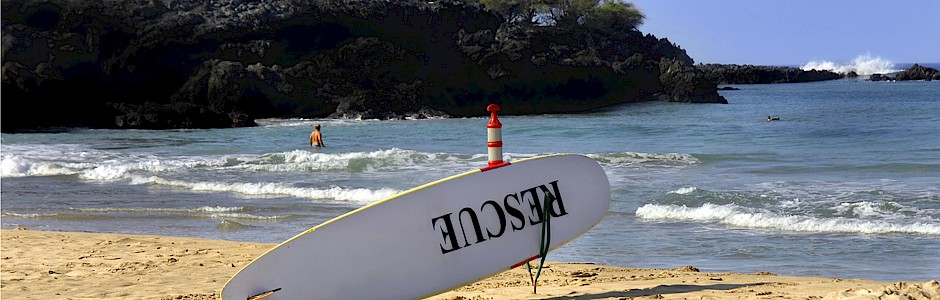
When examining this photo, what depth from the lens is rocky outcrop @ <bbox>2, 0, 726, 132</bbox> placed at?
29688 millimetres

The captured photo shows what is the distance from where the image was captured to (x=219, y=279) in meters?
6.54

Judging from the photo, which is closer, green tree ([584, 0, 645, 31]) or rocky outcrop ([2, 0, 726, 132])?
rocky outcrop ([2, 0, 726, 132])

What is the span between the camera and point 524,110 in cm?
3688

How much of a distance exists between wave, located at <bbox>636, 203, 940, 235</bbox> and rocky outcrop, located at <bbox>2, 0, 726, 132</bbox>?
68.4 feet

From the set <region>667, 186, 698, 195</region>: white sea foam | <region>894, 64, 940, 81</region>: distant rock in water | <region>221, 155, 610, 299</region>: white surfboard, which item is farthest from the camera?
<region>894, 64, 940, 81</region>: distant rock in water

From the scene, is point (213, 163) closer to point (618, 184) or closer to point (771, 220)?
point (618, 184)

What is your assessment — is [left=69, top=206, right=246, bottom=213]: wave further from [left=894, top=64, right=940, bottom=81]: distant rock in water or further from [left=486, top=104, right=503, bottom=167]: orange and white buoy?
[left=894, top=64, right=940, bottom=81]: distant rock in water

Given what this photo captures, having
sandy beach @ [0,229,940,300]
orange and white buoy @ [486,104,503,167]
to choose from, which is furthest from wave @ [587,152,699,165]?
orange and white buoy @ [486,104,503,167]

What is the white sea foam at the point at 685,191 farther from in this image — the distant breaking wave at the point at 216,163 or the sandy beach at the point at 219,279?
the distant breaking wave at the point at 216,163

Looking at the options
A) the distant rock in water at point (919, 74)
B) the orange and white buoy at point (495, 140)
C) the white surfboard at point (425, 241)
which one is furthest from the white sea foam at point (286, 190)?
the distant rock in water at point (919, 74)

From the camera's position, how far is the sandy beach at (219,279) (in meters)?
5.36

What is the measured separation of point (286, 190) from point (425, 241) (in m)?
8.32

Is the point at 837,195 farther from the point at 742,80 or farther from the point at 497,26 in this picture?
the point at 742,80

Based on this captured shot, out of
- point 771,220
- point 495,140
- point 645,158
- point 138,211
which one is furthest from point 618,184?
point 495,140
